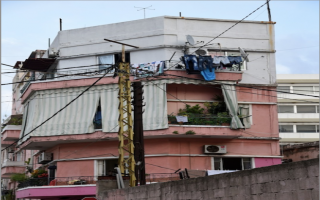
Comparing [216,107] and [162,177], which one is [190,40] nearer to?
[216,107]

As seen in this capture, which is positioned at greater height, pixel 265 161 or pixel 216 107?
pixel 216 107

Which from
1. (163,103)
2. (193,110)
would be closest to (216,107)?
(193,110)

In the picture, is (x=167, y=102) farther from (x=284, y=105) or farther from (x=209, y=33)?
(x=284, y=105)

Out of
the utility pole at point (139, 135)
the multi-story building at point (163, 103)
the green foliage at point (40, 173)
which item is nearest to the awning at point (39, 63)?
the multi-story building at point (163, 103)

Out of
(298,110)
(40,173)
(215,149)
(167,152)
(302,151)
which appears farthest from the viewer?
(298,110)

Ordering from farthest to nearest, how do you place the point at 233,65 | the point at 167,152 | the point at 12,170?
the point at 12,170, the point at 233,65, the point at 167,152

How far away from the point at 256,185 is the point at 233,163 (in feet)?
62.0

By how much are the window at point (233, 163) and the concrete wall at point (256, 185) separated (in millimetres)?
15028

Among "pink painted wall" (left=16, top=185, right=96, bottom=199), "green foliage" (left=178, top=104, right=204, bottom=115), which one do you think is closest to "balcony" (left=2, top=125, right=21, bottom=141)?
"pink painted wall" (left=16, top=185, right=96, bottom=199)

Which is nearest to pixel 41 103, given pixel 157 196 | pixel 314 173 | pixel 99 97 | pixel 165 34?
pixel 99 97

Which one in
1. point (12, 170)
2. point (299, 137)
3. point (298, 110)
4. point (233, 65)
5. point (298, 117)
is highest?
point (298, 110)

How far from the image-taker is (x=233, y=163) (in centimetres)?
2941

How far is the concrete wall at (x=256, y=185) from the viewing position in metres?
9.49

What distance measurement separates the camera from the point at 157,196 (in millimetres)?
14414
